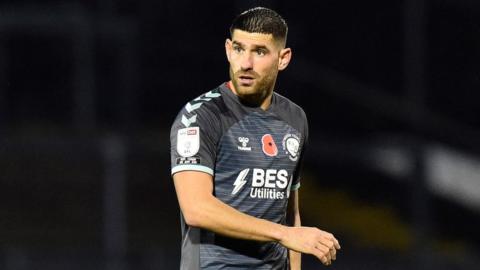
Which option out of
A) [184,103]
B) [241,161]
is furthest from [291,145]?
[184,103]

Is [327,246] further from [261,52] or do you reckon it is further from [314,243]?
[261,52]

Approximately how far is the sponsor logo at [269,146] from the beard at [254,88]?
12 centimetres

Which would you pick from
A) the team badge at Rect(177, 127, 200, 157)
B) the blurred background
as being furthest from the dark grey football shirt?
the blurred background

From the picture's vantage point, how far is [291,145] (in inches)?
132

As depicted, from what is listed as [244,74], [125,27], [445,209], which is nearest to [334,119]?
[445,209]

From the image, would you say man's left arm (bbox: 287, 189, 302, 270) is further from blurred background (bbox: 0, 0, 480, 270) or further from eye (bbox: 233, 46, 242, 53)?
blurred background (bbox: 0, 0, 480, 270)

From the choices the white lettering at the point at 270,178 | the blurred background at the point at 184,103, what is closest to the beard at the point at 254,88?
the white lettering at the point at 270,178

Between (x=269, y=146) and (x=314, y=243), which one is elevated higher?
(x=269, y=146)

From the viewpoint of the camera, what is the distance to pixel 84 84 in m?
6.57

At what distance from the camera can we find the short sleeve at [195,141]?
3.12 metres

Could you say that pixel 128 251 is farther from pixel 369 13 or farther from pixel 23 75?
pixel 369 13

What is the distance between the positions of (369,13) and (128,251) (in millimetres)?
2168

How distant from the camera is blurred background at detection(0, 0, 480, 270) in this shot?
21.2 ft

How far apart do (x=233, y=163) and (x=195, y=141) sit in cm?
15
